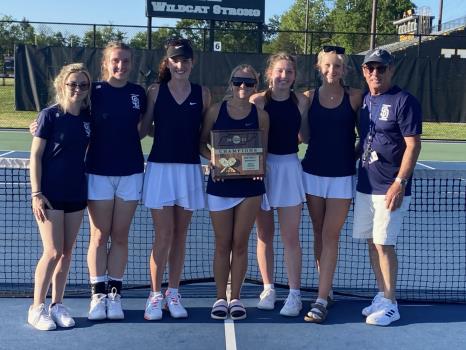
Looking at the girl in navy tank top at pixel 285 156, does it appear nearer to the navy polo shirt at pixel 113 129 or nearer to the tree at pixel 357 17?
the navy polo shirt at pixel 113 129

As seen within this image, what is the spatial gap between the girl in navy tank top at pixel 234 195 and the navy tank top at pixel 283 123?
133mm

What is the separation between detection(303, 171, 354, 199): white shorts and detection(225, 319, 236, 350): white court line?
1.03 m

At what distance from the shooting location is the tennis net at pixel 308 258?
4660 millimetres

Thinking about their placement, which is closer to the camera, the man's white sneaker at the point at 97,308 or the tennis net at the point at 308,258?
the man's white sneaker at the point at 97,308

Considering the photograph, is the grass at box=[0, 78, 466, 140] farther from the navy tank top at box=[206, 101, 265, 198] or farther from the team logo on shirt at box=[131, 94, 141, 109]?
the navy tank top at box=[206, 101, 265, 198]

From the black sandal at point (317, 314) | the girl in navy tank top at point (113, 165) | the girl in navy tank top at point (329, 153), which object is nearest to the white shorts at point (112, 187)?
the girl in navy tank top at point (113, 165)

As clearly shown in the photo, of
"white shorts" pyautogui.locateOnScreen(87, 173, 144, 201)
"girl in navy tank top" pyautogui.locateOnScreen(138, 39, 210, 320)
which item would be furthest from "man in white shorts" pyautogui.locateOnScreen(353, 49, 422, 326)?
"white shorts" pyautogui.locateOnScreen(87, 173, 144, 201)

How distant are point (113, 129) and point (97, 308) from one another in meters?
1.19

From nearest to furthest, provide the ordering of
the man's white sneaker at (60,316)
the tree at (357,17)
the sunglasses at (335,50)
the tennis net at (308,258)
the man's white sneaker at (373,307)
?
the man's white sneaker at (60,316) → the sunglasses at (335,50) → the man's white sneaker at (373,307) → the tennis net at (308,258) → the tree at (357,17)

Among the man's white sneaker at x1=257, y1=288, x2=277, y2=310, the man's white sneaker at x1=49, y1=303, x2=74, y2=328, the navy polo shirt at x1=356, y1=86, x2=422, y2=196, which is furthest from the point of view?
the man's white sneaker at x1=257, y1=288, x2=277, y2=310

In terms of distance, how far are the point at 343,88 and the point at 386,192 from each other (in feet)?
2.47

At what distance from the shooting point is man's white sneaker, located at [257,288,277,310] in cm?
418

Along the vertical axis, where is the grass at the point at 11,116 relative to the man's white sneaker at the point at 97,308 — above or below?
above

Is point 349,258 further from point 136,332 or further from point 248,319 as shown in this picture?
point 136,332
